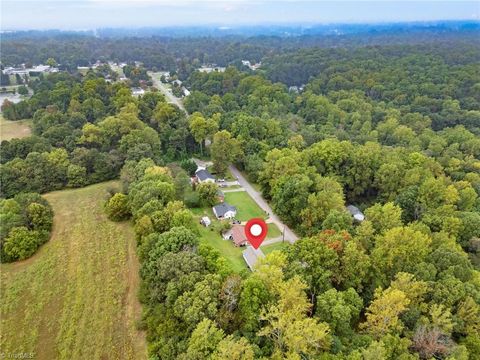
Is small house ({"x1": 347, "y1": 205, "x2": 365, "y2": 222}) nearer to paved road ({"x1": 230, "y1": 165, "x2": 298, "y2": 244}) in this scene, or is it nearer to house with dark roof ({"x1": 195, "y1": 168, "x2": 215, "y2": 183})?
paved road ({"x1": 230, "y1": 165, "x2": 298, "y2": 244})

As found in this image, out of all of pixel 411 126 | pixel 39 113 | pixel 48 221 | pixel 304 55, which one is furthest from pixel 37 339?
pixel 304 55

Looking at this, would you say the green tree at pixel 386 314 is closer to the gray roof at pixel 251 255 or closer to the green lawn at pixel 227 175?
the gray roof at pixel 251 255

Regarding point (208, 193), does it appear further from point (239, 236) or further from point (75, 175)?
point (75, 175)

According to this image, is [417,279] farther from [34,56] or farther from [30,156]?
[34,56]

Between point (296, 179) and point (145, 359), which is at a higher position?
point (296, 179)

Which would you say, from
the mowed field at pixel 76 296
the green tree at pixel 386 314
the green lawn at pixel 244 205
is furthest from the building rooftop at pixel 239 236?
the green tree at pixel 386 314

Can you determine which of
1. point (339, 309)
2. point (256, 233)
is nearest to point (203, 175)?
point (256, 233)
